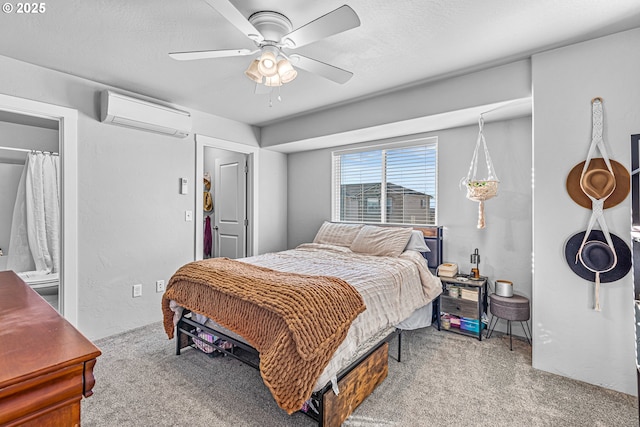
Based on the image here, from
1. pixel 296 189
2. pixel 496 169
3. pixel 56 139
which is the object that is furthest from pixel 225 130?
pixel 496 169

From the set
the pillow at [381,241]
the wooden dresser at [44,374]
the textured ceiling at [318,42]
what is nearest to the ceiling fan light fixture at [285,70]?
the textured ceiling at [318,42]

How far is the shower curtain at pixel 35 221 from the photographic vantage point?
367cm

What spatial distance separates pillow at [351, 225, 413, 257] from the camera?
331 centimetres

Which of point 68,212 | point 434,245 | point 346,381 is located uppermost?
point 68,212

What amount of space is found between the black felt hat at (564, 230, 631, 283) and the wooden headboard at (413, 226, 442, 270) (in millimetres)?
1261

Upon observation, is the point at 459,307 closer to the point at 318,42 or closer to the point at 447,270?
the point at 447,270

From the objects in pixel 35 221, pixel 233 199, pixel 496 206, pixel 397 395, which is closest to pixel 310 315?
pixel 397 395

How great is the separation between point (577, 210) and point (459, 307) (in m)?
1.36

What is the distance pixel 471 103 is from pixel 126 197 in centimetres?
344

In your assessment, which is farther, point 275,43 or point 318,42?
point 318,42

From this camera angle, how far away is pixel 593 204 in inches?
86.4

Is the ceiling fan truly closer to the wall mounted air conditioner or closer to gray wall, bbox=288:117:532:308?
the wall mounted air conditioner

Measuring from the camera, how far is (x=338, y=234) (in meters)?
3.95

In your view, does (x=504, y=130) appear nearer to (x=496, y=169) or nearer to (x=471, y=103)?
(x=496, y=169)
